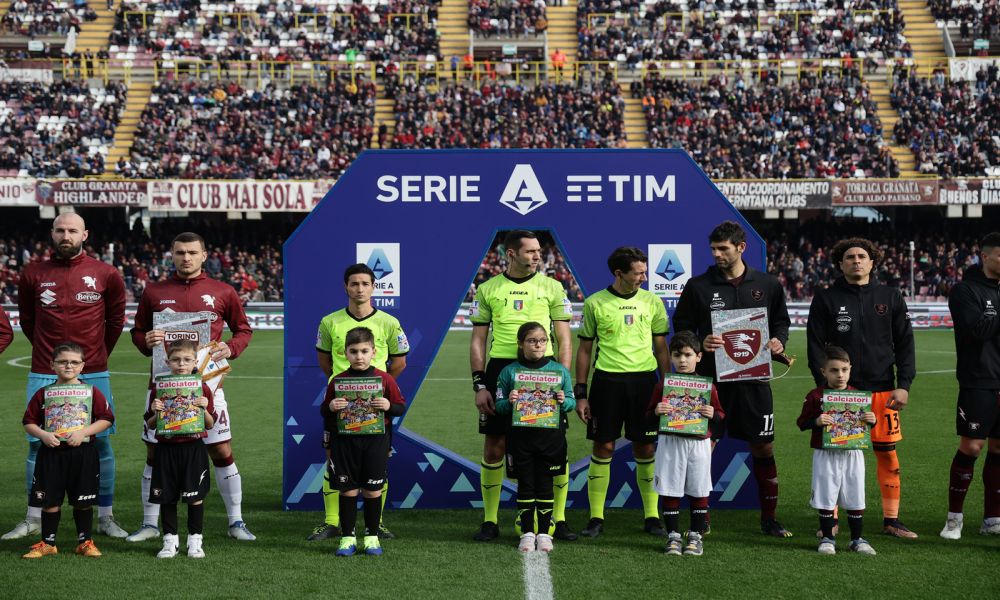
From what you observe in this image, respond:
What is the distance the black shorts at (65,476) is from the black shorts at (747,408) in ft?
13.9

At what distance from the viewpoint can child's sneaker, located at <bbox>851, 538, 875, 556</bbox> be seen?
691 centimetres

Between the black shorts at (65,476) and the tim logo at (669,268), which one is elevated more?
the tim logo at (669,268)

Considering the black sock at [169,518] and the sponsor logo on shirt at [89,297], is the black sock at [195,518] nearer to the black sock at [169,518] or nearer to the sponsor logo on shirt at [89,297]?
the black sock at [169,518]

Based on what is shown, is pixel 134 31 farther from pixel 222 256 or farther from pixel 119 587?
pixel 119 587

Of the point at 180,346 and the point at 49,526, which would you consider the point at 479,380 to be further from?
the point at 49,526

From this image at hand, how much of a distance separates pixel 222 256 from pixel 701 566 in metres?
30.4

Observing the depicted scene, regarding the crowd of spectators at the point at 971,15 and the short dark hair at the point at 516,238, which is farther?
the crowd of spectators at the point at 971,15

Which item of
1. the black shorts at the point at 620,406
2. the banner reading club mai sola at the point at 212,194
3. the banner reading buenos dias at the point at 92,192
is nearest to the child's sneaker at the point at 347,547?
the black shorts at the point at 620,406

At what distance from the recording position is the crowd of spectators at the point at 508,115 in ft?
124

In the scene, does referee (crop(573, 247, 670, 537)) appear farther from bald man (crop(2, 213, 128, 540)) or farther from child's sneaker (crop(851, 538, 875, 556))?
bald man (crop(2, 213, 128, 540))

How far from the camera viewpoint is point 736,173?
118 ft

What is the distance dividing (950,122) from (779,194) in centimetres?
833

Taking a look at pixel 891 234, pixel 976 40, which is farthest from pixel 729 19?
pixel 891 234

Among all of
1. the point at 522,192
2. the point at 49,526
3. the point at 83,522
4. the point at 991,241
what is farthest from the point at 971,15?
the point at 49,526
